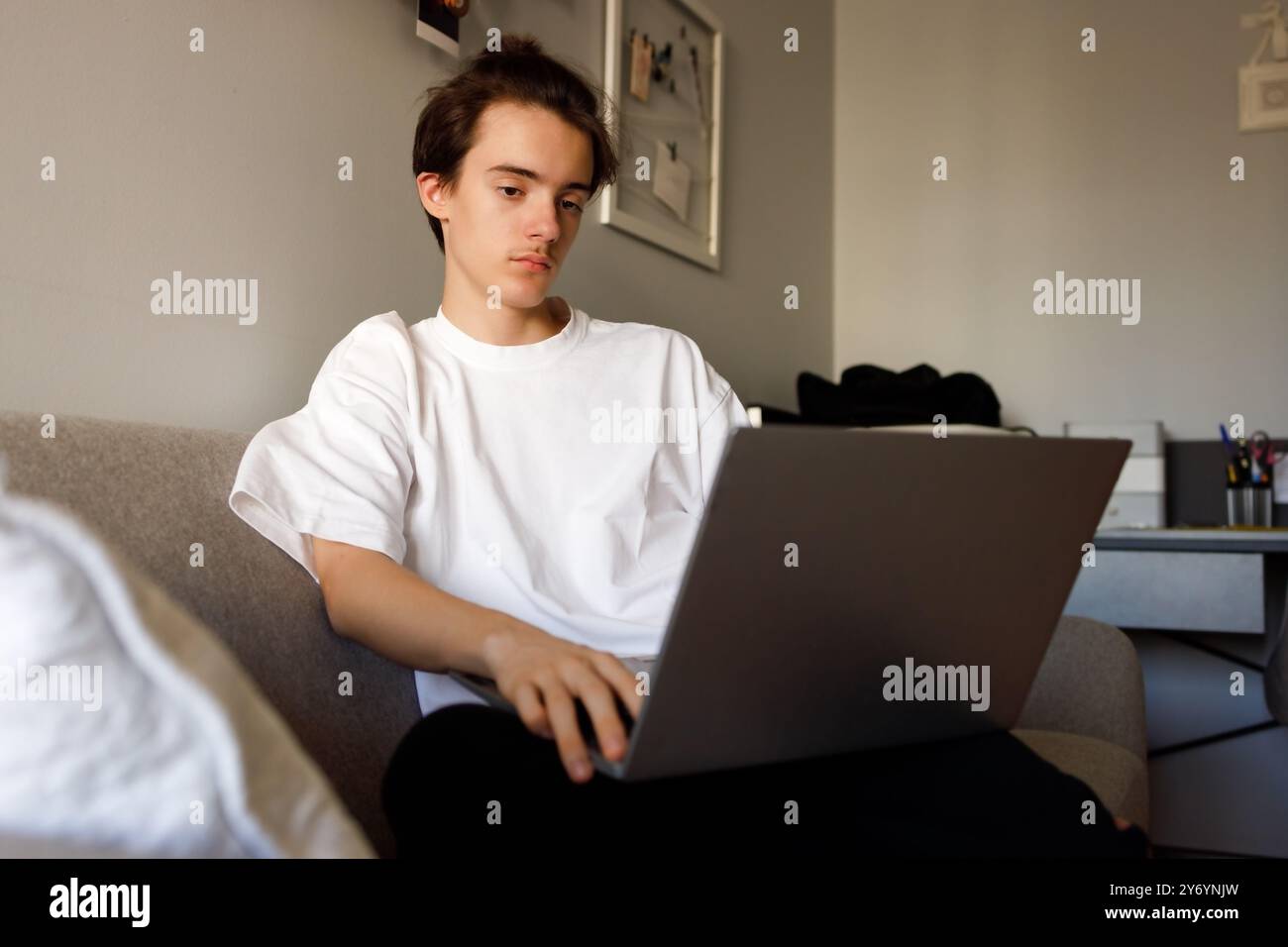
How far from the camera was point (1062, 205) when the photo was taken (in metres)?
2.51

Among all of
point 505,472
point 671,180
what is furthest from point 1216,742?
point 505,472

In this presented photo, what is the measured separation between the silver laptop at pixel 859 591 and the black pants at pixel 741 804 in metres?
0.03

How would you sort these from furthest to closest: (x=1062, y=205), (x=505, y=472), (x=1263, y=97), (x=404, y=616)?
(x=1062, y=205) < (x=1263, y=97) < (x=505, y=472) < (x=404, y=616)

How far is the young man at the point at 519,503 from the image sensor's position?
67cm

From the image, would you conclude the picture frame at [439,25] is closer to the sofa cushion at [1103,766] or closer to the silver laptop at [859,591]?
the silver laptop at [859,591]

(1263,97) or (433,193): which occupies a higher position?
(1263,97)

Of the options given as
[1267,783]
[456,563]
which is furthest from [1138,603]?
[456,563]

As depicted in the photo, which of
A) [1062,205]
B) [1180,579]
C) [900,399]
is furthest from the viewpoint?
[1062,205]

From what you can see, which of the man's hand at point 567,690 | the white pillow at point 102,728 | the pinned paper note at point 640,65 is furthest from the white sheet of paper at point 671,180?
the white pillow at point 102,728

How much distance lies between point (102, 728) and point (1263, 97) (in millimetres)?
2622

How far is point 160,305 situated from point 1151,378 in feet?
6.86

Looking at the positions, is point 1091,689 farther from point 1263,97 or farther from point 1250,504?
point 1263,97

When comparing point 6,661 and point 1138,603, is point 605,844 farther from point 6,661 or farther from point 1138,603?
point 1138,603

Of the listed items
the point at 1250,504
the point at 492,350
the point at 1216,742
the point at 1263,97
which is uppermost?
the point at 1263,97
